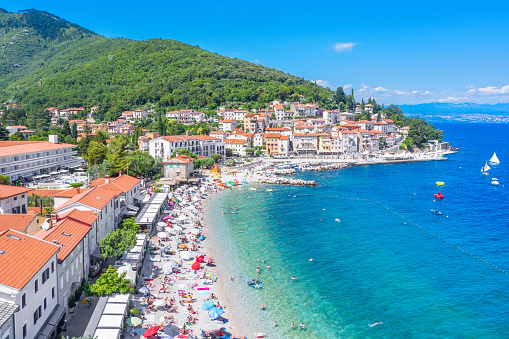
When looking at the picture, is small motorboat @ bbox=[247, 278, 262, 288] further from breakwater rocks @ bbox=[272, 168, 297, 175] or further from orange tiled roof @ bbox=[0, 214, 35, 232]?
breakwater rocks @ bbox=[272, 168, 297, 175]

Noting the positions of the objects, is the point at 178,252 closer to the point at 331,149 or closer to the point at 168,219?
the point at 168,219

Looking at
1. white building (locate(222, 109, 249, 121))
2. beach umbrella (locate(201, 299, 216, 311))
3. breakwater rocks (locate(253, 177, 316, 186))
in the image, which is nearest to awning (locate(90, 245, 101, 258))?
beach umbrella (locate(201, 299, 216, 311))

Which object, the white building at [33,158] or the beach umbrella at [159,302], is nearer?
the beach umbrella at [159,302]

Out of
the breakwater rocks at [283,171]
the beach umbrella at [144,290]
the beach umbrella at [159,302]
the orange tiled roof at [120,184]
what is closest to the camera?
the beach umbrella at [159,302]

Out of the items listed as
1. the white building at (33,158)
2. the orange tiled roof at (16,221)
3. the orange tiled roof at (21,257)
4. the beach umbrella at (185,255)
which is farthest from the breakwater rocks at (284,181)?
the orange tiled roof at (21,257)

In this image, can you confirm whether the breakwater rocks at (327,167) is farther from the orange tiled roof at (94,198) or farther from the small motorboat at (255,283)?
the small motorboat at (255,283)

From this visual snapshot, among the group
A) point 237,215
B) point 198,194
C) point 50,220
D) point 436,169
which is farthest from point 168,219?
point 436,169

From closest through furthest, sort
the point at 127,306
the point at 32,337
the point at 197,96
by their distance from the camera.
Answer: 1. the point at 32,337
2. the point at 127,306
3. the point at 197,96
